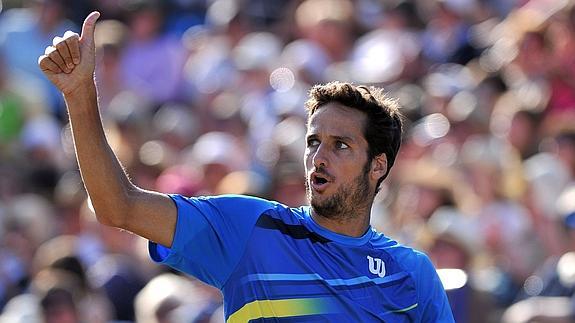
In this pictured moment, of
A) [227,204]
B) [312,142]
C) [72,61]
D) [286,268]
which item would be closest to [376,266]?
[286,268]

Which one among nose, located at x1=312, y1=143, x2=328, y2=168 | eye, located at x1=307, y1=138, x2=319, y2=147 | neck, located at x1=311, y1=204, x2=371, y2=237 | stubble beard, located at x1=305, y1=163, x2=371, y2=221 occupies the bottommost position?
neck, located at x1=311, y1=204, x2=371, y2=237

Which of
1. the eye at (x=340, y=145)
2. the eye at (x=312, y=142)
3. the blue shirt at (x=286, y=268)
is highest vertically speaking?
the eye at (x=340, y=145)

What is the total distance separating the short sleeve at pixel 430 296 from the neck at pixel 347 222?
0.77 feet

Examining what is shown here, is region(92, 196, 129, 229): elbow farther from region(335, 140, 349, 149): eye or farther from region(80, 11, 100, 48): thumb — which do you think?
region(335, 140, 349, 149): eye

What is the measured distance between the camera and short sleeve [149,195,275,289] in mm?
4355

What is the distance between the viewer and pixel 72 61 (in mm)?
4188

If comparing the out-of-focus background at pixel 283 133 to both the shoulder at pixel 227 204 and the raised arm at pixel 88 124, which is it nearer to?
the shoulder at pixel 227 204

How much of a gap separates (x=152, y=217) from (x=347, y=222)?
788mm

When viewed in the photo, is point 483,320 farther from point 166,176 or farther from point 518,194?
point 166,176

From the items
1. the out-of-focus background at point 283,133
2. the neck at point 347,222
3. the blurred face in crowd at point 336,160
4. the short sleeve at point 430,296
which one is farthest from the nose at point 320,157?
the out-of-focus background at point 283,133

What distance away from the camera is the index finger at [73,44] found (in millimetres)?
4145

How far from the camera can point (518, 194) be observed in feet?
27.9

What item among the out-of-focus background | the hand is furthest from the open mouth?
the out-of-focus background

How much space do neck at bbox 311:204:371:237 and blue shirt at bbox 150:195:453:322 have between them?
0.03 m
